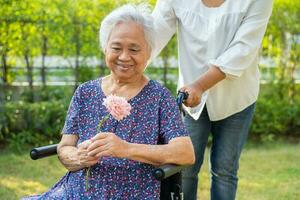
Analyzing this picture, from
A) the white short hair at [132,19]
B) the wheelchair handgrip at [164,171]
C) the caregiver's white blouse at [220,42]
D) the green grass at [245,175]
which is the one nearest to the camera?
the wheelchair handgrip at [164,171]

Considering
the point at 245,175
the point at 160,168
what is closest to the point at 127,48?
the point at 160,168

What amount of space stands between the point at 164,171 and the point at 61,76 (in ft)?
12.8

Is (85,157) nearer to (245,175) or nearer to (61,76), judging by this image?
(245,175)

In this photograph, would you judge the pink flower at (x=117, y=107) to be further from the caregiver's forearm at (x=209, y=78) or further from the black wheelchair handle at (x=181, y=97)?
the caregiver's forearm at (x=209, y=78)

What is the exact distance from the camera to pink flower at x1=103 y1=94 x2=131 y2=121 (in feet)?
8.68

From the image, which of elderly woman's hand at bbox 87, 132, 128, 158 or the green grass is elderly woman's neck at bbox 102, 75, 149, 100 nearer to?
elderly woman's hand at bbox 87, 132, 128, 158

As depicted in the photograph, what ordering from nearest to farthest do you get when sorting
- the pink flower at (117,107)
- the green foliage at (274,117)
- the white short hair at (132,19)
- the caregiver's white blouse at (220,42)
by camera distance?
the pink flower at (117,107), the white short hair at (132,19), the caregiver's white blouse at (220,42), the green foliage at (274,117)

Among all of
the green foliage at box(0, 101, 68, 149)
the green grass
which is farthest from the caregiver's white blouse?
the green foliage at box(0, 101, 68, 149)

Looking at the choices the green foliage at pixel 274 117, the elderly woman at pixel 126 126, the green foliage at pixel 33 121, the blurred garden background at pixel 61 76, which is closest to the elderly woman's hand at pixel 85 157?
the elderly woman at pixel 126 126

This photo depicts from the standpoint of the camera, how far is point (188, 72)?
3.25 meters

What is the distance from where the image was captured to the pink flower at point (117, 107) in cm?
265

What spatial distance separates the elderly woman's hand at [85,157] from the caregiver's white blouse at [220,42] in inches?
23.6

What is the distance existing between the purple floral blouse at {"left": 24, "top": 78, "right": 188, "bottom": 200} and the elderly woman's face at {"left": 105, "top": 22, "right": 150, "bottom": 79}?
14 cm

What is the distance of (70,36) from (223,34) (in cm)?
328
